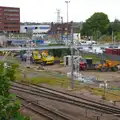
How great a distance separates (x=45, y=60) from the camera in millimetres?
40188

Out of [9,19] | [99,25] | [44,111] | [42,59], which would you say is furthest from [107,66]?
[9,19]

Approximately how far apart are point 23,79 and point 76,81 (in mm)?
4397

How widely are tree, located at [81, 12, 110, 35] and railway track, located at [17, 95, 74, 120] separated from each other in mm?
65432

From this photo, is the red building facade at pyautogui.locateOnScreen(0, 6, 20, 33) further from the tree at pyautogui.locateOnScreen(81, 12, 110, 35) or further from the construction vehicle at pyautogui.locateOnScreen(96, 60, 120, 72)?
the construction vehicle at pyautogui.locateOnScreen(96, 60, 120, 72)

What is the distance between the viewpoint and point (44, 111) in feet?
50.2

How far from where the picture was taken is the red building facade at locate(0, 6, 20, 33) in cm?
10600

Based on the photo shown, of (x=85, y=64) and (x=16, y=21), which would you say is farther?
(x=16, y=21)

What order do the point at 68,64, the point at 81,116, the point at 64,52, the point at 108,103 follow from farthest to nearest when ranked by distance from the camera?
the point at 64,52 → the point at 68,64 → the point at 108,103 → the point at 81,116

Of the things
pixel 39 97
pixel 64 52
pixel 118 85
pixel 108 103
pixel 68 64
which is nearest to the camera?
pixel 108 103

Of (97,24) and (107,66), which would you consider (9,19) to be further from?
(107,66)

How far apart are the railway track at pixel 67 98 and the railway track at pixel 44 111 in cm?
169

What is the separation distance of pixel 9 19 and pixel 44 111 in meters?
93.7

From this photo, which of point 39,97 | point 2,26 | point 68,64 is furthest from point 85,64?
point 2,26

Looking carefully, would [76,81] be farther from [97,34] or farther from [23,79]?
[97,34]
